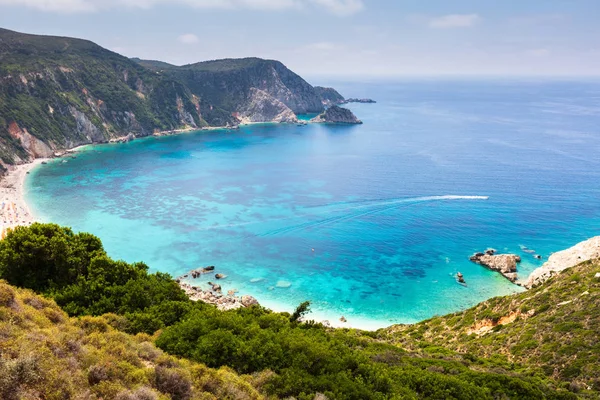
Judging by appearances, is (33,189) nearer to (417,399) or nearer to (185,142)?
(185,142)

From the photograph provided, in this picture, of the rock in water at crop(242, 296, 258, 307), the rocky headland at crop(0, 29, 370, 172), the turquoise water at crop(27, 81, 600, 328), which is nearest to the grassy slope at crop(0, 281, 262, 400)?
the rock in water at crop(242, 296, 258, 307)

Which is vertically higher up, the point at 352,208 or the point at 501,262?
the point at 352,208

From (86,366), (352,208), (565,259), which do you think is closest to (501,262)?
(565,259)

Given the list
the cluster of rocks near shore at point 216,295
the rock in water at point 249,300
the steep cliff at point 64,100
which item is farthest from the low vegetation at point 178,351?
the steep cliff at point 64,100

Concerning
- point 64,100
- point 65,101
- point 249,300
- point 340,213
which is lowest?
point 249,300

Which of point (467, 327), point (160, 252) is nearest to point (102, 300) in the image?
point (467, 327)

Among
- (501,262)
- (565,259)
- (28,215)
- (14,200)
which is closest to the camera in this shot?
(565,259)

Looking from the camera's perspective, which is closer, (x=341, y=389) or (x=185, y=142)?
(x=341, y=389)

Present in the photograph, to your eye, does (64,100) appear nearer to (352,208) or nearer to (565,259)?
(352,208)
